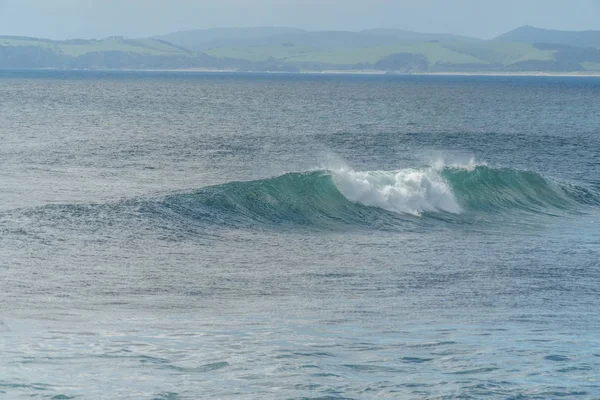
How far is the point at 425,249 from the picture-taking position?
74.9ft

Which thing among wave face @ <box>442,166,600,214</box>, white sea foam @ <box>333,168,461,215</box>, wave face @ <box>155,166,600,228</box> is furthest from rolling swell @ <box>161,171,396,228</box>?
wave face @ <box>442,166,600,214</box>

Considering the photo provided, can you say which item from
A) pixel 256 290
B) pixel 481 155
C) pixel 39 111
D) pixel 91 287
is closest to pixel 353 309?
pixel 256 290

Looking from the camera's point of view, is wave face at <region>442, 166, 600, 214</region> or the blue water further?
wave face at <region>442, 166, 600, 214</region>

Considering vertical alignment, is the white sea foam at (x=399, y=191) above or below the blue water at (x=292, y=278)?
above

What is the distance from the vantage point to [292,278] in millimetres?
18797

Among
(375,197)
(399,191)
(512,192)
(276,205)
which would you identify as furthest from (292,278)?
(512,192)

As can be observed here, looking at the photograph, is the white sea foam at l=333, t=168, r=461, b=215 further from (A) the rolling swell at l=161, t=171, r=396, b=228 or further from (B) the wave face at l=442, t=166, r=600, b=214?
(B) the wave face at l=442, t=166, r=600, b=214

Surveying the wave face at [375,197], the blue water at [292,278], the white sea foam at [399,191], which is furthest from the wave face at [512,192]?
the white sea foam at [399,191]

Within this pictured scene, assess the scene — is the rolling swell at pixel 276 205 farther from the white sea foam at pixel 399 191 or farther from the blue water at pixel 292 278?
the white sea foam at pixel 399 191

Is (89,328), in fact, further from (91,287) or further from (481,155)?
(481,155)

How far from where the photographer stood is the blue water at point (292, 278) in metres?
12.4

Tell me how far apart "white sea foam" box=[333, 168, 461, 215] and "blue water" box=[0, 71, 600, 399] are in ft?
0.27

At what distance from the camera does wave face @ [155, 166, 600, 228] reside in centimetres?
2767

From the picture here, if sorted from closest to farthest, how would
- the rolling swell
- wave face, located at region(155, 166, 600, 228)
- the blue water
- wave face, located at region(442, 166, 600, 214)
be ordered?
1. the blue water
2. the rolling swell
3. wave face, located at region(155, 166, 600, 228)
4. wave face, located at region(442, 166, 600, 214)
